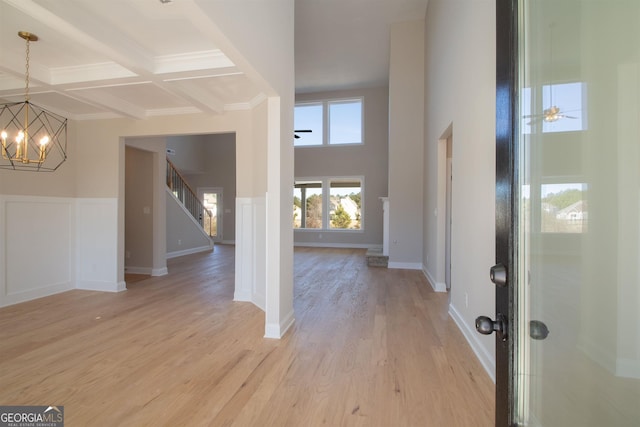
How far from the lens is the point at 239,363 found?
2.37 metres

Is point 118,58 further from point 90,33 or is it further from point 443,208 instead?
point 443,208

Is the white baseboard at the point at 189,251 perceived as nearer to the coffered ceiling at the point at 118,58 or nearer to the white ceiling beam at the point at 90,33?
the coffered ceiling at the point at 118,58

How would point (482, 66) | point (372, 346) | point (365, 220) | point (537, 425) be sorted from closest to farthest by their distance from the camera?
point (537, 425)
point (482, 66)
point (372, 346)
point (365, 220)

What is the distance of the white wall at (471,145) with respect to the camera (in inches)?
86.7

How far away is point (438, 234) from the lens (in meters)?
4.53

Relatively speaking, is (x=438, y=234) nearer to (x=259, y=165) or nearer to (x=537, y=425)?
(x=259, y=165)

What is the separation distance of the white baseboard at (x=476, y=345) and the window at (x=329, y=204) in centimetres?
675

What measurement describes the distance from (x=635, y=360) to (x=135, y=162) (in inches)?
Result: 267

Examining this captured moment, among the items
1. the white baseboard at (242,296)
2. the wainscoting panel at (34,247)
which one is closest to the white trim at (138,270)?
the wainscoting panel at (34,247)

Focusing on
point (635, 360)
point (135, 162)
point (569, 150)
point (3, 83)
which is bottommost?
point (635, 360)

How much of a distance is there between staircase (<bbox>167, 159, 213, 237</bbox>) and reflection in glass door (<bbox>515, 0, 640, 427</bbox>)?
8.42m

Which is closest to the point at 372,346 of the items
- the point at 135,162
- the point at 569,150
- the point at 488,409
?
the point at 488,409

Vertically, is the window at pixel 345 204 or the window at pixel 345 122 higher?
the window at pixel 345 122

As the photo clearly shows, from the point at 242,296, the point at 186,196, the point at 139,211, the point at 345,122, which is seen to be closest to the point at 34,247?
the point at 139,211
